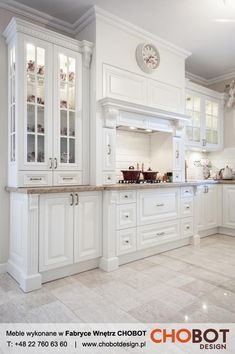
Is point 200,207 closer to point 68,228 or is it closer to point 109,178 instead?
point 109,178

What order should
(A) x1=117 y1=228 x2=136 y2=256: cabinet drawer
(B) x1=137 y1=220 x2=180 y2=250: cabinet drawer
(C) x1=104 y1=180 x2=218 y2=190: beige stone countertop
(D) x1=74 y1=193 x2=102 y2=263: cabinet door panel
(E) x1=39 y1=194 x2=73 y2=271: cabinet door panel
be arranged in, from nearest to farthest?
(E) x1=39 y1=194 x2=73 y2=271: cabinet door panel
(D) x1=74 y1=193 x2=102 y2=263: cabinet door panel
(C) x1=104 y1=180 x2=218 y2=190: beige stone countertop
(A) x1=117 y1=228 x2=136 y2=256: cabinet drawer
(B) x1=137 y1=220 x2=180 y2=250: cabinet drawer

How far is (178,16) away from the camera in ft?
10.2

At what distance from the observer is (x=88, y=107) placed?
3090mm

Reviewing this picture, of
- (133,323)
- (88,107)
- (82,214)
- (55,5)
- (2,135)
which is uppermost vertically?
(55,5)

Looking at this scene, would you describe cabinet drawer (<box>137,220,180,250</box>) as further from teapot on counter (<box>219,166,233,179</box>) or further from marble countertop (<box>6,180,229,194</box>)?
teapot on counter (<box>219,166,233,179</box>)

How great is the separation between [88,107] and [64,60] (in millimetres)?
582

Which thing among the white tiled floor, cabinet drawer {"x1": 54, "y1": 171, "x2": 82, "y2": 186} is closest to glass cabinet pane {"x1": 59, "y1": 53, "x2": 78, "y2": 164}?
cabinet drawer {"x1": 54, "y1": 171, "x2": 82, "y2": 186}

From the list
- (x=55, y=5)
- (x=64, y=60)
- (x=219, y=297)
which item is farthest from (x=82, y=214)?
(x=55, y=5)

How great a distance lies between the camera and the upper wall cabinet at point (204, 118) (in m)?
4.38

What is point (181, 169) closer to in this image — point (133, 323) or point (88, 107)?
point (88, 107)

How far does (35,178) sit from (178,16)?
2.60 metres

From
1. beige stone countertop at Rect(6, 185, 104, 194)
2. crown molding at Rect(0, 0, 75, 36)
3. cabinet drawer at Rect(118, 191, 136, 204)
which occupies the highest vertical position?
crown molding at Rect(0, 0, 75, 36)

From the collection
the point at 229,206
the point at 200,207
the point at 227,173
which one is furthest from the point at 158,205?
the point at 227,173

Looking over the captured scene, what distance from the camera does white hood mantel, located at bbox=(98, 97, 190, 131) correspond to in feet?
9.79
